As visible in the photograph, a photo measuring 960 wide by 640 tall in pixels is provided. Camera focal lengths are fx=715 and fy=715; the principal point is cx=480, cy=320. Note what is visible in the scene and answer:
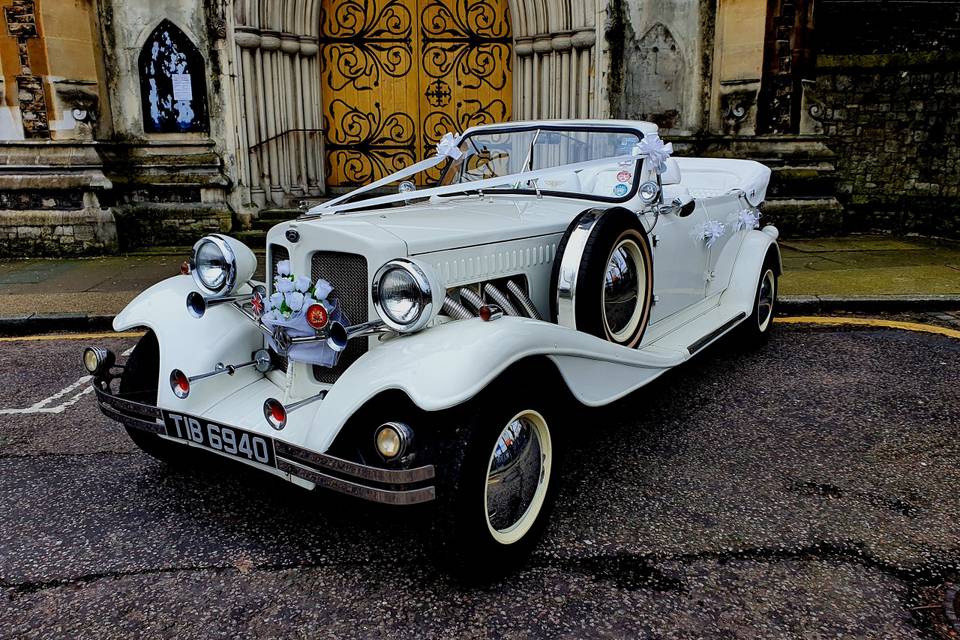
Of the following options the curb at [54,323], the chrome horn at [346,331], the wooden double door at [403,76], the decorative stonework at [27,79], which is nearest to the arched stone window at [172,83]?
the decorative stonework at [27,79]

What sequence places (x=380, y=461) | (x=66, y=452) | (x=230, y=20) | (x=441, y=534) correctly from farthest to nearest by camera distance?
(x=230, y=20) < (x=66, y=452) < (x=380, y=461) < (x=441, y=534)

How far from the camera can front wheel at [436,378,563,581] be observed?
2.29 m

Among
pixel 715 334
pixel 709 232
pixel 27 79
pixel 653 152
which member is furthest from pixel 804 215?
pixel 27 79

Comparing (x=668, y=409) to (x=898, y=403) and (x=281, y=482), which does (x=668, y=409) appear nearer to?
(x=898, y=403)

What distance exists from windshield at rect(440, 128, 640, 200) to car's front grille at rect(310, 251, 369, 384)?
1.47 meters

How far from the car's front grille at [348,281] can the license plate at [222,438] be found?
590 millimetres

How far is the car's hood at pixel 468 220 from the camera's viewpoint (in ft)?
9.61

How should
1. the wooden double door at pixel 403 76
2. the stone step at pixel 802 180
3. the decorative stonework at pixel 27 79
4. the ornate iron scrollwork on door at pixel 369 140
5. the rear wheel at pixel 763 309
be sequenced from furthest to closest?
1. the ornate iron scrollwork on door at pixel 369 140
2. the wooden double door at pixel 403 76
3. the stone step at pixel 802 180
4. the decorative stonework at pixel 27 79
5. the rear wheel at pixel 763 309

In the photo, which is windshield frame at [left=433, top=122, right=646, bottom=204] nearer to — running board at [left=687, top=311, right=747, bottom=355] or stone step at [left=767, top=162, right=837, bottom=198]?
running board at [left=687, top=311, right=747, bottom=355]

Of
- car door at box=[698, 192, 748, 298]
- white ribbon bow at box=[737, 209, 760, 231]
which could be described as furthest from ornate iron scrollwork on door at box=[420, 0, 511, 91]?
car door at box=[698, 192, 748, 298]

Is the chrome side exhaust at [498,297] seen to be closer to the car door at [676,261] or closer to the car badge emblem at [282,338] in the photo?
the car badge emblem at [282,338]

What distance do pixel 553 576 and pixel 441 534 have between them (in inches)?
19.7

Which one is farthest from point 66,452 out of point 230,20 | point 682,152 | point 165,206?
point 682,152

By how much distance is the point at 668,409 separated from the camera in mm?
4152
